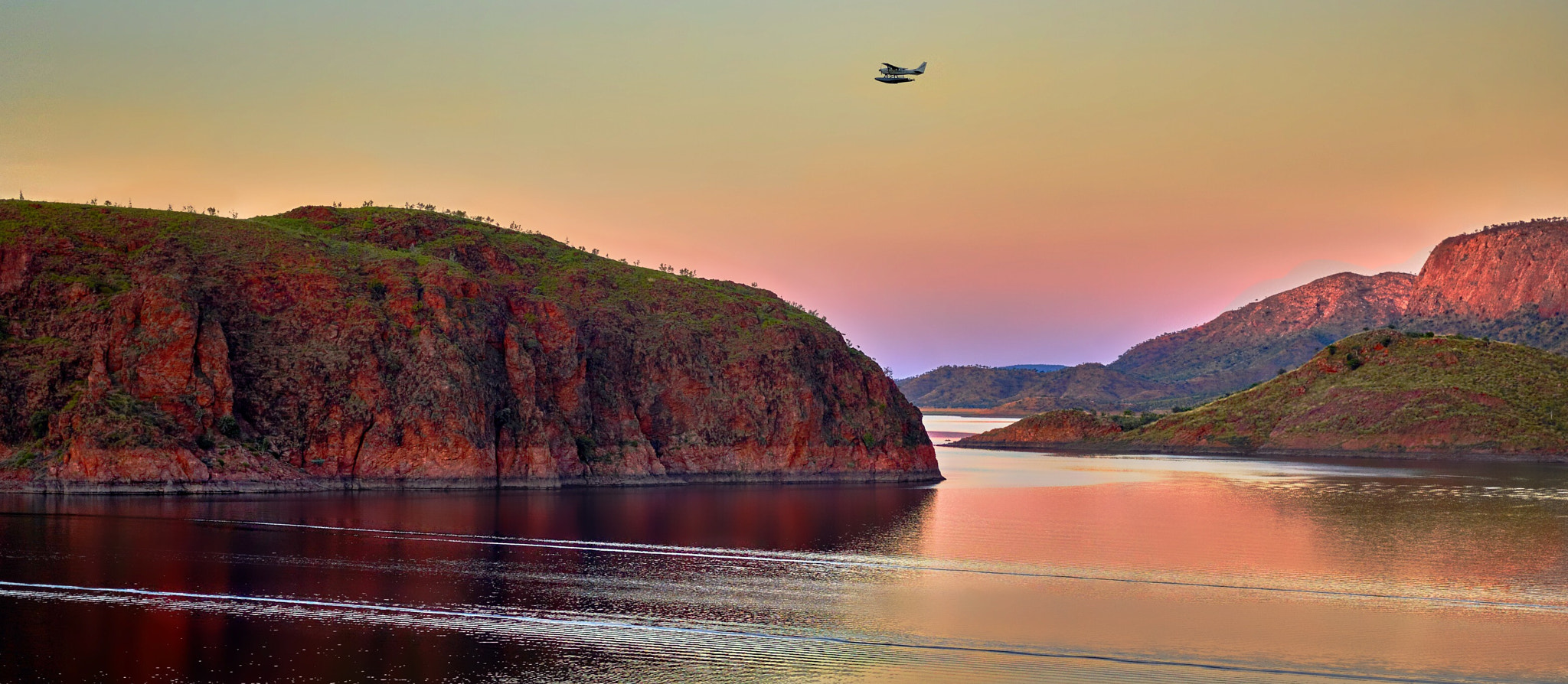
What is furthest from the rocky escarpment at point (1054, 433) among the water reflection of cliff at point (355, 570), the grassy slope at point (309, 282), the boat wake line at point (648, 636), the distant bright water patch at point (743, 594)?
the boat wake line at point (648, 636)

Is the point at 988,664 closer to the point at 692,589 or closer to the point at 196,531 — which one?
the point at 692,589

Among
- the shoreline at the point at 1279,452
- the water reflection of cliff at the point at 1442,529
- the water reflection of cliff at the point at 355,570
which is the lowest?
the water reflection of cliff at the point at 1442,529

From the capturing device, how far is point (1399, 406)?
130m

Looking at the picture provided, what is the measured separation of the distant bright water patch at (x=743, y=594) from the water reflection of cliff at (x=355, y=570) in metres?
0.13

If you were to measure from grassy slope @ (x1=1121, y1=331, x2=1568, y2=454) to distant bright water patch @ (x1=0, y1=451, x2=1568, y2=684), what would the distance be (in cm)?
7296

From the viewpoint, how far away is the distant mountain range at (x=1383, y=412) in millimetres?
121062

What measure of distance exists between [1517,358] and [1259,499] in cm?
8287

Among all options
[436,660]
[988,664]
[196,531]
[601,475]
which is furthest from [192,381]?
[988,664]

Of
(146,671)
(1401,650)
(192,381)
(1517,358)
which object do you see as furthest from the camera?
(1517,358)

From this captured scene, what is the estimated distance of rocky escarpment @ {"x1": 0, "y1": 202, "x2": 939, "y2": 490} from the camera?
52.7 m

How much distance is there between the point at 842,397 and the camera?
7862 cm

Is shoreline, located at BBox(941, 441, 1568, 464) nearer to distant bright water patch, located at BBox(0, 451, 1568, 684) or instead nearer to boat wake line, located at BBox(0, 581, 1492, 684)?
distant bright water patch, located at BBox(0, 451, 1568, 684)

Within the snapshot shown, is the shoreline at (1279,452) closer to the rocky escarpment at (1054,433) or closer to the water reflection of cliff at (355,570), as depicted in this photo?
the rocky escarpment at (1054,433)

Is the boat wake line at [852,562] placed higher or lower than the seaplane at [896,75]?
lower
